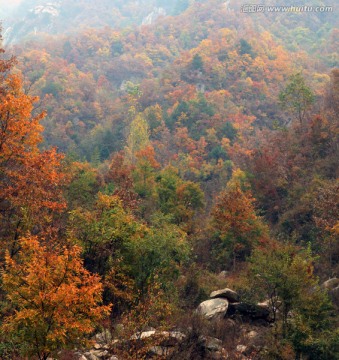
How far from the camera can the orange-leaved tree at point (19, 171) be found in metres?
20.5

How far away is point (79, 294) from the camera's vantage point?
13148 millimetres

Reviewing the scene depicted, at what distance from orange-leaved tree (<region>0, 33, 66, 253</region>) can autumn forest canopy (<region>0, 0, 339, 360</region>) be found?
81mm

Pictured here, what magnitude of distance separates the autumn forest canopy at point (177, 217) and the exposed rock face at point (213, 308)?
80 mm

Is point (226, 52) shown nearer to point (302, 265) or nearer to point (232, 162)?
point (232, 162)

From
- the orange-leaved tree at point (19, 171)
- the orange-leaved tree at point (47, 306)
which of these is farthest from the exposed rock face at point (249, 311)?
the orange-leaved tree at point (19, 171)

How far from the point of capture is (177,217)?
110 feet

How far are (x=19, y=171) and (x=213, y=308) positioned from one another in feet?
37.7

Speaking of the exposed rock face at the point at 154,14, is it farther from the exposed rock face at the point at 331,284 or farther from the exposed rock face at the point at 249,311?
the exposed rock face at the point at 249,311

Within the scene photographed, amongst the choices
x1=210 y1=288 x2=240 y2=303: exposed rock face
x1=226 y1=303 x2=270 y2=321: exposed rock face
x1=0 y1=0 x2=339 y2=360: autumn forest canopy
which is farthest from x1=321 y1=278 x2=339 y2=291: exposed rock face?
x1=210 y1=288 x2=240 y2=303: exposed rock face

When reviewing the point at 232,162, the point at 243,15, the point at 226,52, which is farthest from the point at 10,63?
the point at 243,15

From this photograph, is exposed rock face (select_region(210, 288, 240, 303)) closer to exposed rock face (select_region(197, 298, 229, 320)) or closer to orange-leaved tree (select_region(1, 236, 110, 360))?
exposed rock face (select_region(197, 298, 229, 320))

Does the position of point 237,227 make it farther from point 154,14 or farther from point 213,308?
point 154,14

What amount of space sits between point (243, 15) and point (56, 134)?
75731mm

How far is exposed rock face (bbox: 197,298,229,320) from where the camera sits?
2028cm
